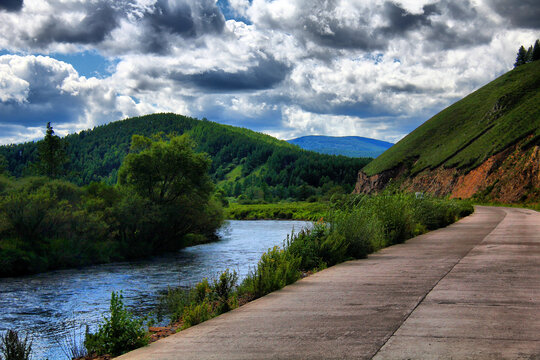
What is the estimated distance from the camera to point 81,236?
29.6 metres

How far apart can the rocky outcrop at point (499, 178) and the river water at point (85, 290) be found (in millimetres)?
33931

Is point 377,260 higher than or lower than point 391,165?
lower

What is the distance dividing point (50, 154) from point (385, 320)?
89.1 metres

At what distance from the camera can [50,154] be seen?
279ft

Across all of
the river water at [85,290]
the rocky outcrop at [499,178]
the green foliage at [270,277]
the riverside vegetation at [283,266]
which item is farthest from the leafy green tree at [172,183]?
the green foliage at [270,277]

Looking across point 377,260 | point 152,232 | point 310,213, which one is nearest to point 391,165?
point 310,213

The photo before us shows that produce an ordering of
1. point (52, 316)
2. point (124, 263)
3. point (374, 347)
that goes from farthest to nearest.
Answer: point (124, 263)
point (52, 316)
point (374, 347)

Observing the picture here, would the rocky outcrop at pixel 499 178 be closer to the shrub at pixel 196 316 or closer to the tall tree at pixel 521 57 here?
the shrub at pixel 196 316

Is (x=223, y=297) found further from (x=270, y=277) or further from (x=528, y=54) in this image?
(x=528, y=54)

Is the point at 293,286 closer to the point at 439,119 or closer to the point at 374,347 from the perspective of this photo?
the point at 374,347

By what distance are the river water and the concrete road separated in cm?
441

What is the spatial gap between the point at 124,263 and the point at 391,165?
94.8 metres

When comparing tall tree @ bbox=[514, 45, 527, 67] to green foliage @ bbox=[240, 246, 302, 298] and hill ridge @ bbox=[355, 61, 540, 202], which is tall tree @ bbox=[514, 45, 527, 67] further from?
green foliage @ bbox=[240, 246, 302, 298]

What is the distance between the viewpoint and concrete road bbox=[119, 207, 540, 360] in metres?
4.57
